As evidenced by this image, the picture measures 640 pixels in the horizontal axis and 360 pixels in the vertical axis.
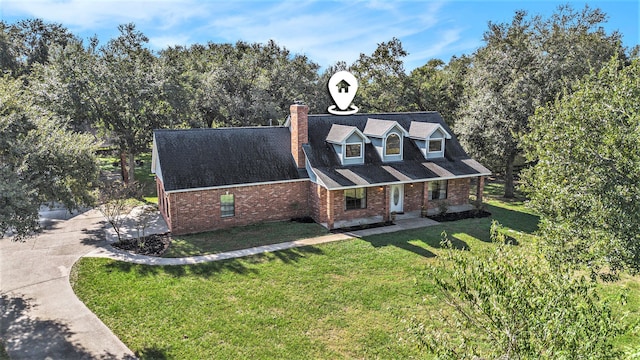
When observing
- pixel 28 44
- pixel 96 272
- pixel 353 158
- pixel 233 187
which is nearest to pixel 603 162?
pixel 353 158

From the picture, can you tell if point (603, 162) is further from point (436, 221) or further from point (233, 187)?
point (233, 187)

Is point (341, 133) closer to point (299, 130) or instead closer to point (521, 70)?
point (299, 130)

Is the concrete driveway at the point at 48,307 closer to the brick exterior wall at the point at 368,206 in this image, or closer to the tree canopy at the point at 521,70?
the brick exterior wall at the point at 368,206

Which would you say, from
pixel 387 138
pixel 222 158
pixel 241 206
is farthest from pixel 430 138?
pixel 222 158

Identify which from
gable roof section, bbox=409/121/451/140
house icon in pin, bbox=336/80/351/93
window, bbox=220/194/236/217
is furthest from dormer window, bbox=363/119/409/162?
window, bbox=220/194/236/217

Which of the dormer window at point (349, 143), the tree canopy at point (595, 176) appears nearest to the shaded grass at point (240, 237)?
the dormer window at point (349, 143)

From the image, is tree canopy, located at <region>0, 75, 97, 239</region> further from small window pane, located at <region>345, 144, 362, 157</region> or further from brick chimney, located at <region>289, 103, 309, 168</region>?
small window pane, located at <region>345, 144, 362, 157</region>
